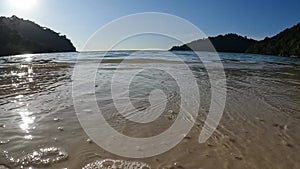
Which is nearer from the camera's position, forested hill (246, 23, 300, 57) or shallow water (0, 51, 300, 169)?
shallow water (0, 51, 300, 169)

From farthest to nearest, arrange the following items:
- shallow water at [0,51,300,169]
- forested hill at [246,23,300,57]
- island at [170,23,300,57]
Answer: forested hill at [246,23,300,57] < island at [170,23,300,57] < shallow water at [0,51,300,169]

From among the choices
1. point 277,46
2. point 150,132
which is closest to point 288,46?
point 277,46

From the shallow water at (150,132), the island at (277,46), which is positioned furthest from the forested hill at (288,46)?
the shallow water at (150,132)

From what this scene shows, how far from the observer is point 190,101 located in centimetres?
816

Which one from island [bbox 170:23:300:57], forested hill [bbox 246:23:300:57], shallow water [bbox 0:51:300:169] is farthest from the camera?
forested hill [bbox 246:23:300:57]

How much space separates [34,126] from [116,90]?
4.69 meters

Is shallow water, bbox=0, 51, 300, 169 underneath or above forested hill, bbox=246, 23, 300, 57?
underneath

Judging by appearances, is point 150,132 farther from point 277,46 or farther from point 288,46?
point 277,46

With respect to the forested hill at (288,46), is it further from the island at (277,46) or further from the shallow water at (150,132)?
the shallow water at (150,132)

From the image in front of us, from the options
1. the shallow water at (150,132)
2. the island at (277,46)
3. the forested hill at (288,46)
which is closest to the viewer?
the shallow water at (150,132)

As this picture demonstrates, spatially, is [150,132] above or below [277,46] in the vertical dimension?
below

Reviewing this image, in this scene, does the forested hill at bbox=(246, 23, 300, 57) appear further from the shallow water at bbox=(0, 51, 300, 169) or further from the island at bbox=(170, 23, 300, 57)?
the shallow water at bbox=(0, 51, 300, 169)

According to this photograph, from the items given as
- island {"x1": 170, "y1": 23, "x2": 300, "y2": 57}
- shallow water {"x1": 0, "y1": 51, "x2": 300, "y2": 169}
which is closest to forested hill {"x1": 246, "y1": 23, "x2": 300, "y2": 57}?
island {"x1": 170, "y1": 23, "x2": 300, "y2": 57}

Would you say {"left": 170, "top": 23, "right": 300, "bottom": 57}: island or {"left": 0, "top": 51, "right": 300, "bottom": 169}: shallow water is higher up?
{"left": 170, "top": 23, "right": 300, "bottom": 57}: island
